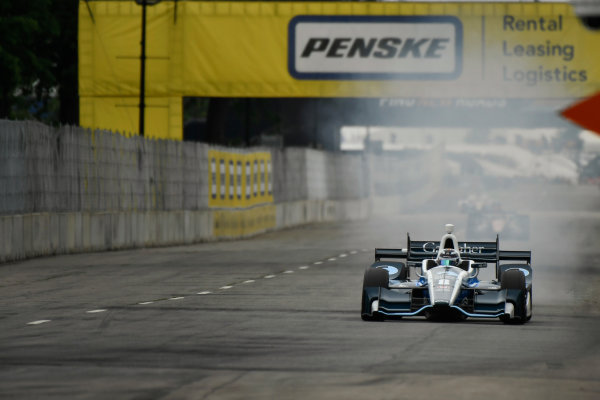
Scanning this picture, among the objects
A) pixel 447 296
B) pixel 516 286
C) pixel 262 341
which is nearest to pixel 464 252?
pixel 516 286

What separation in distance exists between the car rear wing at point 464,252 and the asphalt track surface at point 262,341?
75 centimetres

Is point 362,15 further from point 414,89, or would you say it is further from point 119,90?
point 119,90

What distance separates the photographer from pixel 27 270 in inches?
957

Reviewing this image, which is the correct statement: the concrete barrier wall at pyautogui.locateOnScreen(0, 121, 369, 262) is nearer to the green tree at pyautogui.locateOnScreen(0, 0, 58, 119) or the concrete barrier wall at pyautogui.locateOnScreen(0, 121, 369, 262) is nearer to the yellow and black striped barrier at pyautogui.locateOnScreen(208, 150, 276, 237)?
the yellow and black striped barrier at pyautogui.locateOnScreen(208, 150, 276, 237)

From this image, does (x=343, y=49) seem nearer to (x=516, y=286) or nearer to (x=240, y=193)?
(x=240, y=193)

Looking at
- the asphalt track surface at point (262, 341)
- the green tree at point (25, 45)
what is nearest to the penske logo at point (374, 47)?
the green tree at point (25, 45)

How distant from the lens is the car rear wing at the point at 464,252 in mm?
17266

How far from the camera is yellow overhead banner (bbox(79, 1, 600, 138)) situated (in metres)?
40.5

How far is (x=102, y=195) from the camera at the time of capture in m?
31.2

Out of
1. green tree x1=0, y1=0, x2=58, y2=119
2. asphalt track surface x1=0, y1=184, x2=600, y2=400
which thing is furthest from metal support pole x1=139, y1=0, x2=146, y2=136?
asphalt track surface x1=0, y1=184, x2=600, y2=400

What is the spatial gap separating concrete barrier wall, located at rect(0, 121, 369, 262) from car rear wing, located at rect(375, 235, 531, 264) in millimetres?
10028

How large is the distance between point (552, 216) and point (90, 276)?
36662mm

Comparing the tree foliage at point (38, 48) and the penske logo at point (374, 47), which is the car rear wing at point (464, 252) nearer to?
the penske logo at point (374, 47)

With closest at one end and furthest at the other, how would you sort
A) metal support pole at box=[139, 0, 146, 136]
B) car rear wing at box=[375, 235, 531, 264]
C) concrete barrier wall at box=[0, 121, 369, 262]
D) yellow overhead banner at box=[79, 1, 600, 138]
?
car rear wing at box=[375, 235, 531, 264] < concrete barrier wall at box=[0, 121, 369, 262] < yellow overhead banner at box=[79, 1, 600, 138] < metal support pole at box=[139, 0, 146, 136]
